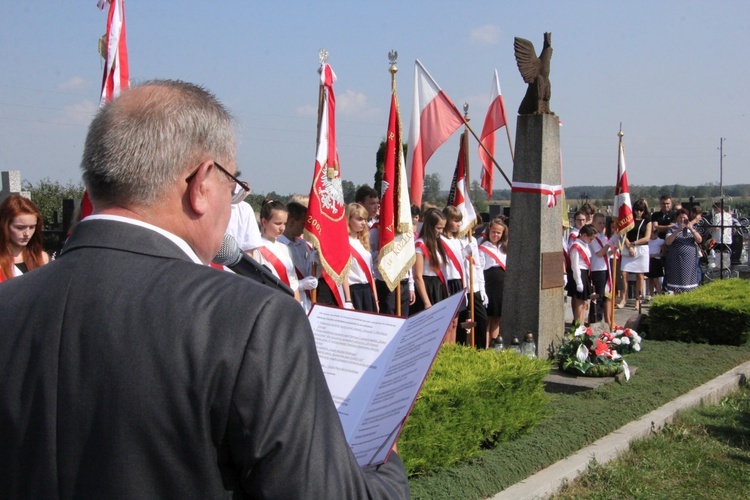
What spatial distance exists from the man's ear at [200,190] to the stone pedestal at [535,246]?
6.77 metres

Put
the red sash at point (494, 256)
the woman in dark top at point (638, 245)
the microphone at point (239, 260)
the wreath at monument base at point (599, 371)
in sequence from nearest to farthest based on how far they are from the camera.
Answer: the microphone at point (239, 260) → the wreath at monument base at point (599, 371) → the red sash at point (494, 256) → the woman in dark top at point (638, 245)

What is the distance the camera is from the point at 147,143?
57.6 inches

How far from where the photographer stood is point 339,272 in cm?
736

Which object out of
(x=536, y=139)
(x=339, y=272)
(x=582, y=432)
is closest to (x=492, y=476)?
(x=582, y=432)

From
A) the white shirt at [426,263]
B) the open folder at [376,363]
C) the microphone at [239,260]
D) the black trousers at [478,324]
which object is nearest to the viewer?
the open folder at [376,363]

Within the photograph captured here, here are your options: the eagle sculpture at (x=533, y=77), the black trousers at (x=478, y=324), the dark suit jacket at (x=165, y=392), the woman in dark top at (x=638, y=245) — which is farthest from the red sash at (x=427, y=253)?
the dark suit jacket at (x=165, y=392)

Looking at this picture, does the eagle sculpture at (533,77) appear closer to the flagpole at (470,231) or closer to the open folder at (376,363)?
the flagpole at (470,231)

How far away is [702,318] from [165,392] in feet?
32.4

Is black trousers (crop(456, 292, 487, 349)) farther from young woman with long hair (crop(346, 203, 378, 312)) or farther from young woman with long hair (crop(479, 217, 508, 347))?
young woman with long hair (crop(346, 203, 378, 312))

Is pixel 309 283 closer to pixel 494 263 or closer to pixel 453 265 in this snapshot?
pixel 453 265

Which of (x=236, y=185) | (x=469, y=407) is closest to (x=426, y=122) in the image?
(x=469, y=407)

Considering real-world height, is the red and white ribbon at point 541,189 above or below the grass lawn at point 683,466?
above

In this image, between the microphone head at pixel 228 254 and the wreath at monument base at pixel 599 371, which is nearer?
the microphone head at pixel 228 254

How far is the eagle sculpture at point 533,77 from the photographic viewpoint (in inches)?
319
